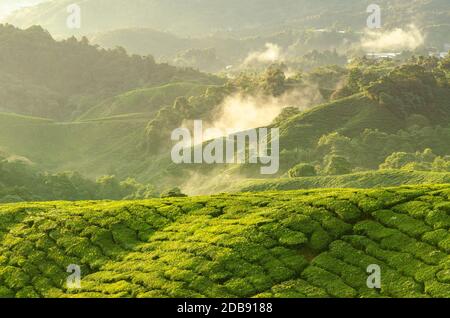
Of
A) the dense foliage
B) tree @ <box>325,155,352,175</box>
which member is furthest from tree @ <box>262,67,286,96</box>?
tree @ <box>325,155,352,175</box>

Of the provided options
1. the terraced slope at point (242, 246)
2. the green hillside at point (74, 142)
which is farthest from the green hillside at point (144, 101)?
the terraced slope at point (242, 246)

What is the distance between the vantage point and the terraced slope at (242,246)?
27562 millimetres

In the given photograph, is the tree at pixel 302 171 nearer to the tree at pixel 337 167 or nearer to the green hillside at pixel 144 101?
the tree at pixel 337 167

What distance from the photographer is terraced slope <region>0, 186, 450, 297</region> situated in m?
27.6

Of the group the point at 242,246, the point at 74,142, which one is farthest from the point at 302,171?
the point at 74,142

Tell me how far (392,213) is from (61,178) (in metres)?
69.2

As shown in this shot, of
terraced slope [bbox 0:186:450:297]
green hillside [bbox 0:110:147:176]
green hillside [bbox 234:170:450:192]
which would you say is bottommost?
terraced slope [bbox 0:186:450:297]

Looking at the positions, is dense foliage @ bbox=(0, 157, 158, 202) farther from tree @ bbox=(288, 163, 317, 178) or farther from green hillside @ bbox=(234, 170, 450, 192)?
tree @ bbox=(288, 163, 317, 178)

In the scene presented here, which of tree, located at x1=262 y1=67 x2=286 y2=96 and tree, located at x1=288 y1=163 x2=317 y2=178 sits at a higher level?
tree, located at x1=262 y1=67 x2=286 y2=96

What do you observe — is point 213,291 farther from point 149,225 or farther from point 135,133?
point 135,133

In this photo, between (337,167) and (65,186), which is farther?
(65,186)

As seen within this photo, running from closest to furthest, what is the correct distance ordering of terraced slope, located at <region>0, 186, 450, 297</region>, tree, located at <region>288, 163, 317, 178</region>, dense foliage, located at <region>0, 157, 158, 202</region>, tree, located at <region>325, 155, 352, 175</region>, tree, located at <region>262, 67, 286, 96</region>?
terraced slope, located at <region>0, 186, 450, 297</region> → tree, located at <region>288, 163, 317, 178</region> → tree, located at <region>325, 155, 352, 175</region> → dense foliage, located at <region>0, 157, 158, 202</region> → tree, located at <region>262, 67, 286, 96</region>

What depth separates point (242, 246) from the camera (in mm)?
30625

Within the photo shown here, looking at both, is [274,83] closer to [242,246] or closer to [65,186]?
[65,186]
